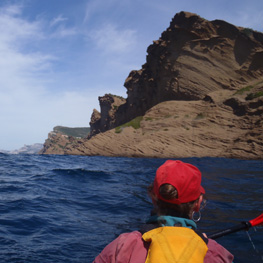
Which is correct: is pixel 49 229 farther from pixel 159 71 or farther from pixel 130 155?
pixel 159 71

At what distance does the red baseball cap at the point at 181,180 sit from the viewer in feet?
7.70

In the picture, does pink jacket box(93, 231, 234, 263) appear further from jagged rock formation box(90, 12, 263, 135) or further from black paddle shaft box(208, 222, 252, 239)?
jagged rock formation box(90, 12, 263, 135)

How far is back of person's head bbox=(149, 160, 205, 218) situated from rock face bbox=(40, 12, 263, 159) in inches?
1001

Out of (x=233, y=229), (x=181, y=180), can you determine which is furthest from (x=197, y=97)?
(x=181, y=180)

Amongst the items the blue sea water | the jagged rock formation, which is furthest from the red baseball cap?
the jagged rock formation

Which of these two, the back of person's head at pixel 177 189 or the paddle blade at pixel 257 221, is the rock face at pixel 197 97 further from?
the back of person's head at pixel 177 189

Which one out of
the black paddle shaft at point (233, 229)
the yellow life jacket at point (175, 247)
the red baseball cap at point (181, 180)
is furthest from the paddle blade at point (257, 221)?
the yellow life jacket at point (175, 247)

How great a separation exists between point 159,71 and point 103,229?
41765 millimetres

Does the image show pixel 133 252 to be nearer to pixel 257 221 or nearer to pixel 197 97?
pixel 257 221

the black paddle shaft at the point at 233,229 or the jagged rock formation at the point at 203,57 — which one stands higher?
the jagged rock formation at the point at 203,57

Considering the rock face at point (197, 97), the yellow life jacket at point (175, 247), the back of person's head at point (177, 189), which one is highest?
Answer: the rock face at point (197, 97)

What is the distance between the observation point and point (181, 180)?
2.34 meters

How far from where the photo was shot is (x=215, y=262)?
2051mm

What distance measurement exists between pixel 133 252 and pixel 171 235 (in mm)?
329
